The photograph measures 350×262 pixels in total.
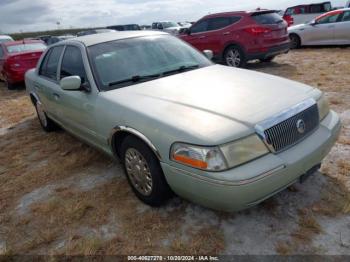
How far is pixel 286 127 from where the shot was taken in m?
2.65

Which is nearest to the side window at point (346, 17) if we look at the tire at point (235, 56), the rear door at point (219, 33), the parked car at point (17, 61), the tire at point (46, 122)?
the rear door at point (219, 33)

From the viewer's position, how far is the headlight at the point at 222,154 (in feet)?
7.88

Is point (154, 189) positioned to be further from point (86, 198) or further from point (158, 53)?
point (158, 53)

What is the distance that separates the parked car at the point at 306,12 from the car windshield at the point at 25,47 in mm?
13261

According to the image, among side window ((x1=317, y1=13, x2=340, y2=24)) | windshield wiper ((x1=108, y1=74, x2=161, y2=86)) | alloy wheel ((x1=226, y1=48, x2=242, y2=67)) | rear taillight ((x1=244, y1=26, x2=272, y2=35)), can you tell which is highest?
windshield wiper ((x1=108, y1=74, x2=161, y2=86))

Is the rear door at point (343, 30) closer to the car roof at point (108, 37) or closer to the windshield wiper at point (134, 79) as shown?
the car roof at point (108, 37)

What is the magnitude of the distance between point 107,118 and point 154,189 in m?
0.88

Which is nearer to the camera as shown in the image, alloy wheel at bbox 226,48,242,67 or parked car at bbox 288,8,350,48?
alloy wheel at bbox 226,48,242,67

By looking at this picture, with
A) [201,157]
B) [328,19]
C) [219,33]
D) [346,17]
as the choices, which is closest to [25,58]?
[219,33]

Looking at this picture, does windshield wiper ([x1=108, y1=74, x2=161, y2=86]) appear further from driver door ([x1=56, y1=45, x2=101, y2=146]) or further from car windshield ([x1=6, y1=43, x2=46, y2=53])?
car windshield ([x1=6, y1=43, x2=46, y2=53])

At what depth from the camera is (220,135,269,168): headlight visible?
241cm

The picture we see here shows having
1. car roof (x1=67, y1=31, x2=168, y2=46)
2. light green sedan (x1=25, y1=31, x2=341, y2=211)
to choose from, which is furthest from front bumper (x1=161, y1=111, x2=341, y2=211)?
car roof (x1=67, y1=31, x2=168, y2=46)

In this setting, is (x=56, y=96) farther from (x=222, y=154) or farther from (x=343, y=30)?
(x=343, y=30)

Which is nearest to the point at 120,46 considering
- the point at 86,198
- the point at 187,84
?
the point at 187,84
